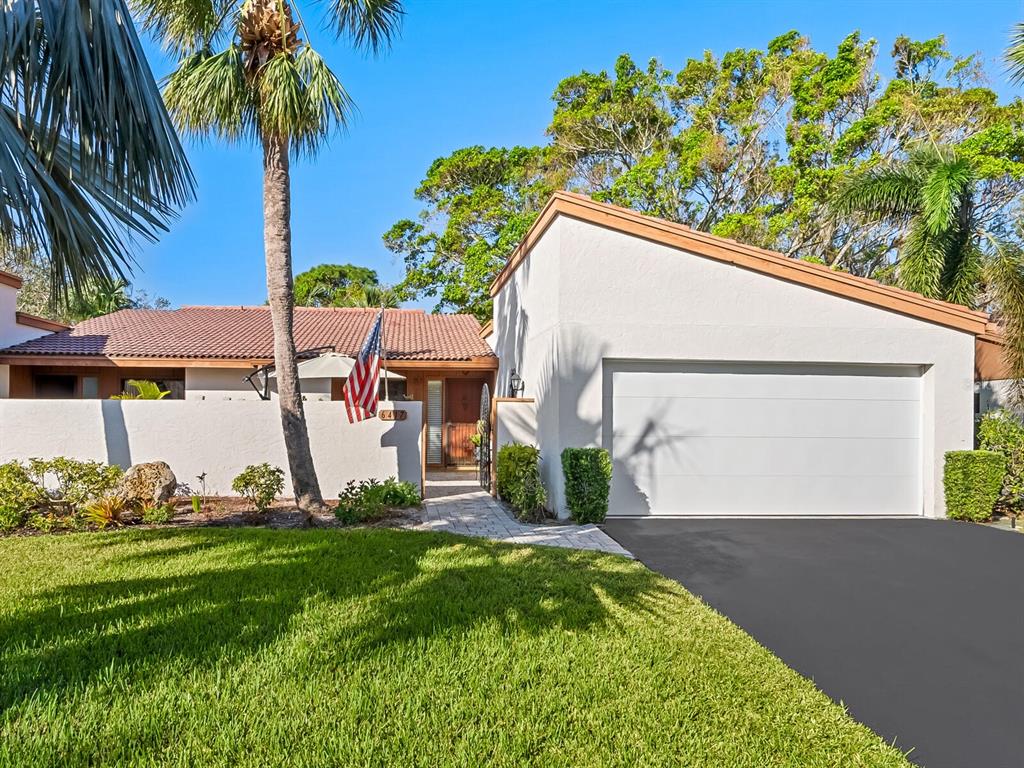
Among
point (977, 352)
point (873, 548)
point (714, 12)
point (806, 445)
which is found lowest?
point (873, 548)

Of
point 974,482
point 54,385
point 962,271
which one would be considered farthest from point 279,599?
point 54,385

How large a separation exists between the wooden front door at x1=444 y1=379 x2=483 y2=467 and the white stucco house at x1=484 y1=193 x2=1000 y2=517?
7.27 metres

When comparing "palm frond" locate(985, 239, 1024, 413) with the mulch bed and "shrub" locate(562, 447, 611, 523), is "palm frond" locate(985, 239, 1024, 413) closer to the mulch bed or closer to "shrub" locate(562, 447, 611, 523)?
"shrub" locate(562, 447, 611, 523)

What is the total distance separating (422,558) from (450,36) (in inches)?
520

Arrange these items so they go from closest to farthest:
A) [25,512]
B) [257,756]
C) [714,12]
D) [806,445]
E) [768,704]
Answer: [257,756]
[768,704]
[25,512]
[806,445]
[714,12]

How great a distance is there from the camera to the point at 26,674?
12.5 ft

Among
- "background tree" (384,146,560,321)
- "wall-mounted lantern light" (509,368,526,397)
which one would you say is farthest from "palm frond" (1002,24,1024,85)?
"background tree" (384,146,560,321)

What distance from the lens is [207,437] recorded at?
1044cm

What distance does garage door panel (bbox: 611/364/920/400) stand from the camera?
988 centimetres

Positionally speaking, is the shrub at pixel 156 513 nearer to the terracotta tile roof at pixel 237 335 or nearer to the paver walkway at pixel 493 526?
the paver walkway at pixel 493 526

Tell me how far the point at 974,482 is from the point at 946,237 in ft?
18.3

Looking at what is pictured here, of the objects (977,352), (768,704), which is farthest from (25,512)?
(977,352)

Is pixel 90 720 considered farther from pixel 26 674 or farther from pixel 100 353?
pixel 100 353

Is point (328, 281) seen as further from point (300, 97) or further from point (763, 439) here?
point (763, 439)
